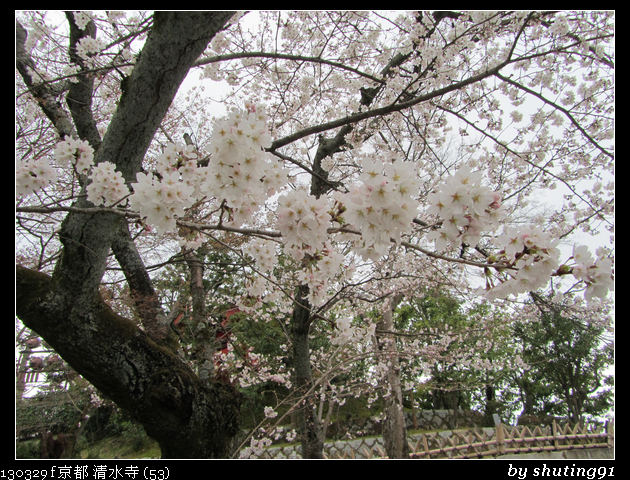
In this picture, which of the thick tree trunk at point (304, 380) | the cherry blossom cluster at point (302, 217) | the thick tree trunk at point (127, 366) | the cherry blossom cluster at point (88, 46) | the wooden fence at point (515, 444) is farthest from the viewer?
the wooden fence at point (515, 444)

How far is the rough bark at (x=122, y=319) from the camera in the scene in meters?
1.61

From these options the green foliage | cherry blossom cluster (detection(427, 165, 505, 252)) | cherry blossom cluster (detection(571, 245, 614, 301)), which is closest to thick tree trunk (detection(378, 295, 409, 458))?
cherry blossom cluster (detection(571, 245, 614, 301))

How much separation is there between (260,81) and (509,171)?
3691 mm

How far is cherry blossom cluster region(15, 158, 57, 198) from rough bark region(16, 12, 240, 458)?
A: 0.84 ft

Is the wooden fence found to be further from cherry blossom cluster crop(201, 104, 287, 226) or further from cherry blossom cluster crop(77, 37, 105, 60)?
cherry blossom cluster crop(77, 37, 105, 60)

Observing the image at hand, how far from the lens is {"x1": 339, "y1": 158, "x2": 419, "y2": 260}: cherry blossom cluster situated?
→ 1.00 m

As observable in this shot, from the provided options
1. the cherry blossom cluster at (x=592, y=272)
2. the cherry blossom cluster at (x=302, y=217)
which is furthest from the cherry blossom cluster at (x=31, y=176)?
the cherry blossom cluster at (x=592, y=272)

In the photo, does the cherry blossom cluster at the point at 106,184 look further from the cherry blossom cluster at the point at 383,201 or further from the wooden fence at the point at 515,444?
the wooden fence at the point at 515,444

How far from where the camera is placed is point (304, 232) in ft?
3.66

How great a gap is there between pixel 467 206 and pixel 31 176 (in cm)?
211

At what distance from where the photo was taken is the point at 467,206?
3.48 feet

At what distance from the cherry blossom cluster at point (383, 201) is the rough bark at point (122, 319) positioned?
126 cm

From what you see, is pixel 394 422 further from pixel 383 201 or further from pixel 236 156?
pixel 236 156
